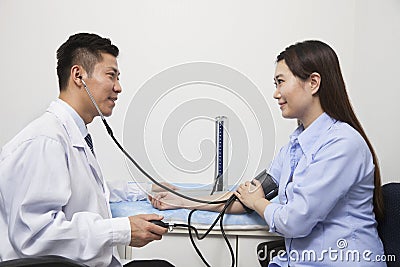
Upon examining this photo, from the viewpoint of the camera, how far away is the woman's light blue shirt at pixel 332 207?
1137 millimetres

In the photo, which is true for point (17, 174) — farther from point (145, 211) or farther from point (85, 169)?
point (145, 211)

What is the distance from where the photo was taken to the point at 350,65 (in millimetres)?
2119

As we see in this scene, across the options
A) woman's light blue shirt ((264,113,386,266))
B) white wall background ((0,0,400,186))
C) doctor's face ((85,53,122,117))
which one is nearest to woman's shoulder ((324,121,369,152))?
woman's light blue shirt ((264,113,386,266))

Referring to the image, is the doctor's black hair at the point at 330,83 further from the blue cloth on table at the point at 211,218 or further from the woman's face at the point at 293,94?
the blue cloth on table at the point at 211,218

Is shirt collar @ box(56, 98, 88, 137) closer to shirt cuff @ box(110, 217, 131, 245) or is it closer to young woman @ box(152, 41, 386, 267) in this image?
shirt cuff @ box(110, 217, 131, 245)

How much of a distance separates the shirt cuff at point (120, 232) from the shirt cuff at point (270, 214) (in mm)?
387

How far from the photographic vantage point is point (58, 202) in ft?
3.29

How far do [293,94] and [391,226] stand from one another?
17.0 inches

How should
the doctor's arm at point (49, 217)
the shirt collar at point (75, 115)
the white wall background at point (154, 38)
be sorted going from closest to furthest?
the doctor's arm at point (49, 217), the shirt collar at point (75, 115), the white wall background at point (154, 38)

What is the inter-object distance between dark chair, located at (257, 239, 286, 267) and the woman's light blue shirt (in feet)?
0.47

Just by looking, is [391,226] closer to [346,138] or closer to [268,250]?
[346,138]

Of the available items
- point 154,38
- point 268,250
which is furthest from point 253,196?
point 154,38

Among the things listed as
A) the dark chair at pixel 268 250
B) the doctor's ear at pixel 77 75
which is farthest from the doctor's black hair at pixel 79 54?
the dark chair at pixel 268 250

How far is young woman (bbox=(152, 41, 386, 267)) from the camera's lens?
1143 millimetres
